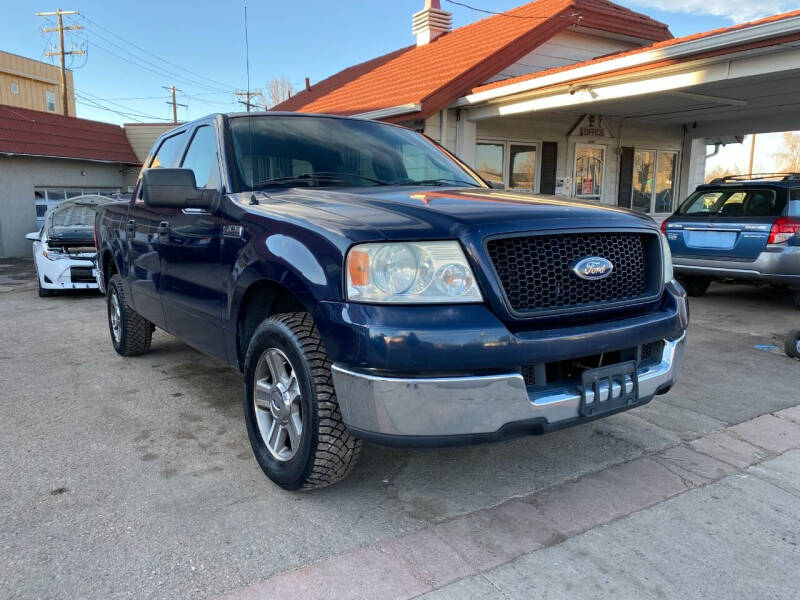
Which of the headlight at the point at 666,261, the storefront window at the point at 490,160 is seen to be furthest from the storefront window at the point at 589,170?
the headlight at the point at 666,261

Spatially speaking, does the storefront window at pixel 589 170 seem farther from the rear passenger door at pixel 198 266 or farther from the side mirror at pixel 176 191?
the side mirror at pixel 176 191

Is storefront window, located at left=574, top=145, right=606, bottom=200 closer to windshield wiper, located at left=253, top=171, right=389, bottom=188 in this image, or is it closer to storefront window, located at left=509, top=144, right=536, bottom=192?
storefront window, located at left=509, top=144, right=536, bottom=192

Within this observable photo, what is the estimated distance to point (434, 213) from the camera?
2.48m

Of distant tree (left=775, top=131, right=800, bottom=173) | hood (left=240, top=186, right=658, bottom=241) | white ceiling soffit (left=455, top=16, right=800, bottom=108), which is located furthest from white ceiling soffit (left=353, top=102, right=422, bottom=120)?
distant tree (left=775, top=131, right=800, bottom=173)

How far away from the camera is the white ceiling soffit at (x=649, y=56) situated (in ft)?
21.4

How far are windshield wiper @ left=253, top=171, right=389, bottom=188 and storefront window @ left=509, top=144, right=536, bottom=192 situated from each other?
866 cm

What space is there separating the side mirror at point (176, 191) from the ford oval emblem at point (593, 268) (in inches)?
75.6

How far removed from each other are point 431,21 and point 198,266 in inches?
547

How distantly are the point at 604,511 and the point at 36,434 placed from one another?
3.16 meters

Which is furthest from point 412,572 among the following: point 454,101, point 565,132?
point 565,132

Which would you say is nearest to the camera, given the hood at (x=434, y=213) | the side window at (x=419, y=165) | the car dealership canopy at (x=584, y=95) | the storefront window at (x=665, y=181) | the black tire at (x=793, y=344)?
the hood at (x=434, y=213)

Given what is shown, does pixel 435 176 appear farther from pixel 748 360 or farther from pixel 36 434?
pixel 748 360

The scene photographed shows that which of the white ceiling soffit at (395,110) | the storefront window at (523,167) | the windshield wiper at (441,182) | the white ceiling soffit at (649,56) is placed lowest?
the windshield wiper at (441,182)

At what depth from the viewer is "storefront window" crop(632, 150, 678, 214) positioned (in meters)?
13.5
